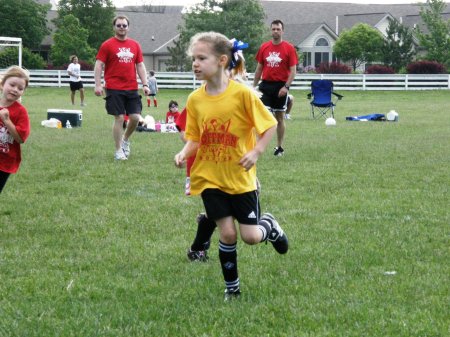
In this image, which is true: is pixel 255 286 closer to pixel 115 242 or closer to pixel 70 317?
pixel 70 317

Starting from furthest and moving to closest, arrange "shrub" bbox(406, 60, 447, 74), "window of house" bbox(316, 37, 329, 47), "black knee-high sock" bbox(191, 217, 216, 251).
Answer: "window of house" bbox(316, 37, 329, 47) → "shrub" bbox(406, 60, 447, 74) → "black knee-high sock" bbox(191, 217, 216, 251)

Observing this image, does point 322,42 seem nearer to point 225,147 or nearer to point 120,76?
point 120,76

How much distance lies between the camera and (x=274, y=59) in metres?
14.2

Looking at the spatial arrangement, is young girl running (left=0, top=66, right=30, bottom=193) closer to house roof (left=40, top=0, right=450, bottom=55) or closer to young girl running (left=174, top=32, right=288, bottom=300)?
young girl running (left=174, top=32, right=288, bottom=300)

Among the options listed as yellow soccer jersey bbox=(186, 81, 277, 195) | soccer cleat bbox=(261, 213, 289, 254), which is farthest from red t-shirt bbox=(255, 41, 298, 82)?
yellow soccer jersey bbox=(186, 81, 277, 195)

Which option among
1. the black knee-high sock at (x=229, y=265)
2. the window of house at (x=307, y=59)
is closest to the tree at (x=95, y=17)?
the window of house at (x=307, y=59)

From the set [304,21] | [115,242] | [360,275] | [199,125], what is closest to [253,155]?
[199,125]

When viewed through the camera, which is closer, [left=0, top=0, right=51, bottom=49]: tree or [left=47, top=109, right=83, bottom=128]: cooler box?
[left=47, top=109, right=83, bottom=128]: cooler box

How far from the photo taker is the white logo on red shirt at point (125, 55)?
13359 mm

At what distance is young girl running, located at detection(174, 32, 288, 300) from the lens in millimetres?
5496

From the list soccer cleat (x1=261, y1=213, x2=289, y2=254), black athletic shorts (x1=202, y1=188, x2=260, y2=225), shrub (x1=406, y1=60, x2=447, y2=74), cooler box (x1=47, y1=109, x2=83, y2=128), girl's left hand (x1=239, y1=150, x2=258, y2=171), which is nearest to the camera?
girl's left hand (x1=239, y1=150, x2=258, y2=171)

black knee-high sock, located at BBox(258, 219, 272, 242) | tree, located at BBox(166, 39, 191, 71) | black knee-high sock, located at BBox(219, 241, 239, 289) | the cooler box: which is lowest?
Result: black knee-high sock, located at BBox(219, 241, 239, 289)

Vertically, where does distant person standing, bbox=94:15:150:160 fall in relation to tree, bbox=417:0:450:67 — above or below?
below

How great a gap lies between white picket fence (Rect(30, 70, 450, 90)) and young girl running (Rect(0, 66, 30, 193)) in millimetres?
40474
